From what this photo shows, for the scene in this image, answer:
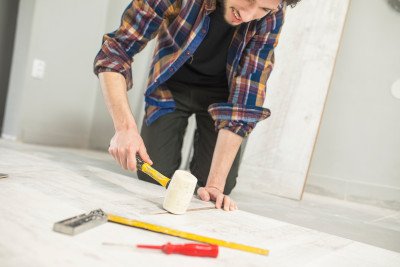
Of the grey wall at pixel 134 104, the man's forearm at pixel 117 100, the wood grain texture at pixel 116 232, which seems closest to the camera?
the wood grain texture at pixel 116 232

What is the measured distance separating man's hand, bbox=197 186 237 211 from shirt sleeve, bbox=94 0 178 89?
49cm

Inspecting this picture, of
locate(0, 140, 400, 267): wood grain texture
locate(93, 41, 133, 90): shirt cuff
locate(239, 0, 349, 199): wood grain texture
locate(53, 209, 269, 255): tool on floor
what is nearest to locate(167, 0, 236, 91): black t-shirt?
locate(93, 41, 133, 90): shirt cuff

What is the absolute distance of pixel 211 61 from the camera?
5.54ft

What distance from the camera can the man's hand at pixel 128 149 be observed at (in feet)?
3.50

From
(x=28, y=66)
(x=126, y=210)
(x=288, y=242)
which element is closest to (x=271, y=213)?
(x=288, y=242)

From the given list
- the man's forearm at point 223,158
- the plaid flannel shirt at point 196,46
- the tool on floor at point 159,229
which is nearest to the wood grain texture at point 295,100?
the plaid flannel shirt at point 196,46

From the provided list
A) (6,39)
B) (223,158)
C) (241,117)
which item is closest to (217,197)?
(223,158)

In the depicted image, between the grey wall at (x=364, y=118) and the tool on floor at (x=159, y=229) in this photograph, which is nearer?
the tool on floor at (x=159, y=229)

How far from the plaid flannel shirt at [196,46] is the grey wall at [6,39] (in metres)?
1.51

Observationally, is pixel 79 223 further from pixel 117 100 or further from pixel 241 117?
pixel 241 117

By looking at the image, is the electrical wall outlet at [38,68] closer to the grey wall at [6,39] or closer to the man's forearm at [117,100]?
the grey wall at [6,39]

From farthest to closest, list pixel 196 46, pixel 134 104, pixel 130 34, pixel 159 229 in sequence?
pixel 134 104
pixel 196 46
pixel 130 34
pixel 159 229

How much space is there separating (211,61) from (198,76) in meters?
0.11

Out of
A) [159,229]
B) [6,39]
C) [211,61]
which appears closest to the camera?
[159,229]
